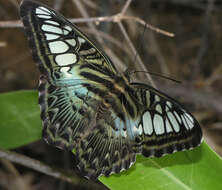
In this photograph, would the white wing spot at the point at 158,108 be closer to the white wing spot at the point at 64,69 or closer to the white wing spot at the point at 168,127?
the white wing spot at the point at 168,127

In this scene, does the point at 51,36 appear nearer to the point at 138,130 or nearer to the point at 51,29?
the point at 51,29

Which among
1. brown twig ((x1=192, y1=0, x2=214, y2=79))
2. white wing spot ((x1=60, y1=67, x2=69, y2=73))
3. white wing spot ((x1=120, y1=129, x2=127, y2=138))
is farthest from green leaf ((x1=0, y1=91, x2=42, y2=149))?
brown twig ((x1=192, y1=0, x2=214, y2=79))

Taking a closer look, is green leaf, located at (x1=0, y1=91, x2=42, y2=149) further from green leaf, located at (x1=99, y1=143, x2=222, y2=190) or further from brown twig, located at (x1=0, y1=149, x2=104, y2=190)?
green leaf, located at (x1=99, y1=143, x2=222, y2=190)

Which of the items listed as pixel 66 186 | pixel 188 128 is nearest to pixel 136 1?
pixel 66 186

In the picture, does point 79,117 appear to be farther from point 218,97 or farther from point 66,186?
point 218,97

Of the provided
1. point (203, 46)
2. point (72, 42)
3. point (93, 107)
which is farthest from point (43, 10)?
point (203, 46)
